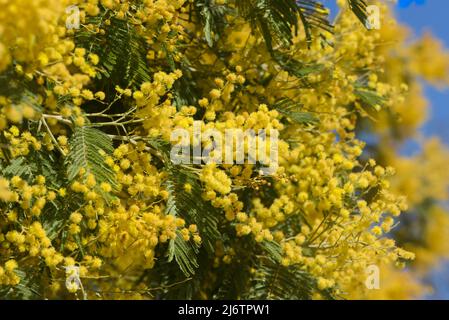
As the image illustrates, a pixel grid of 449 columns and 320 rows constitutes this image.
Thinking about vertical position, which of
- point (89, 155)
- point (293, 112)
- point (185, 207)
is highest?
point (293, 112)

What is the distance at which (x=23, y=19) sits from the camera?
80.5 inches

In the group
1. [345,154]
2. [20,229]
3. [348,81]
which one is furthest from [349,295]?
[20,229]

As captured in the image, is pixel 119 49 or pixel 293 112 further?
pixel 293 112

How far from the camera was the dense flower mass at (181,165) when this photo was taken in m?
2.73

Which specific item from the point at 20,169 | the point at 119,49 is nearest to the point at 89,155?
the point at 20,169

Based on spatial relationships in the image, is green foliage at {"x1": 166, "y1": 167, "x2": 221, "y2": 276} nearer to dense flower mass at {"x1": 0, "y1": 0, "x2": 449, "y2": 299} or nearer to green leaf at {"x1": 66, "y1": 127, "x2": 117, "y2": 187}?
dense flower mass at {"x1": 0, "y1": 0, "x2": 449, "y2": 299}

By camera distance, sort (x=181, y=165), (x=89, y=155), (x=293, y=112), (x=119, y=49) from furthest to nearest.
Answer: (x=293, y=112) < (x=119, y=49) < (x=181, y=165) < (x=89, y=155)

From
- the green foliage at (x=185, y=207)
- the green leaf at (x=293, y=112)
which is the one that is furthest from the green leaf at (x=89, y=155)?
the green leaf at (x=293, y=112)

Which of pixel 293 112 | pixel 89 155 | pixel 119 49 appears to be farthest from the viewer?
pixel 293 112

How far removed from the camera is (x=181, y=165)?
2.99m

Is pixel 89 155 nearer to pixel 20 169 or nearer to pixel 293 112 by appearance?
pixel 20 169

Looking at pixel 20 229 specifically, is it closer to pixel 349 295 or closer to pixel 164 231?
pixel 164 231
